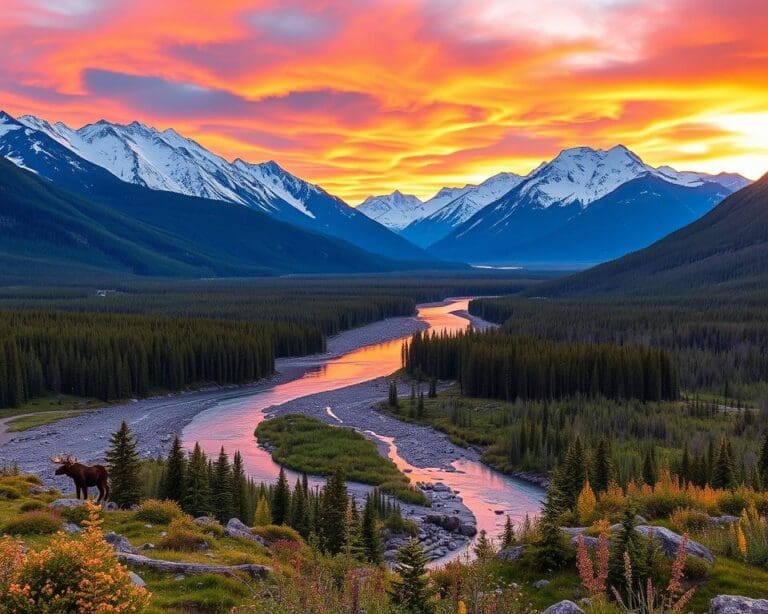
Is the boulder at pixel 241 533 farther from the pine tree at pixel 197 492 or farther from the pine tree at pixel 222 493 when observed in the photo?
the pine tree at pixel 222 493

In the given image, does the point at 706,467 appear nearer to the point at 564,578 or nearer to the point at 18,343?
the point at 564,578

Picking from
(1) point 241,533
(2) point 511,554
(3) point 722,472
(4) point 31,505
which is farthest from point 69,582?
(3) point 722,472

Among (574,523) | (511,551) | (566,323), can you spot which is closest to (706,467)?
(574,523)

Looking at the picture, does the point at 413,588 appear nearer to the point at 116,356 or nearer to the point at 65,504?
the point at 65,504

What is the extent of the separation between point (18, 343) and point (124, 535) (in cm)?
11233

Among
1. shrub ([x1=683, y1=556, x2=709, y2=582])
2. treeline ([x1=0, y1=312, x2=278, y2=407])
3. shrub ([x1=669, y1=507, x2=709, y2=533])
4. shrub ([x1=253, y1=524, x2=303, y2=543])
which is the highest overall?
shrub ([x1=683, y1=556, x2=709, y2=582])

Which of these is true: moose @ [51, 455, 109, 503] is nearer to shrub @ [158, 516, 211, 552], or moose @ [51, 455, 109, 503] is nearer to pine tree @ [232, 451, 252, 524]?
shrub @ [158, 516, 211, 552]

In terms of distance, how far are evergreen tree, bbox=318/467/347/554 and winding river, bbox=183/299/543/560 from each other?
688 inches

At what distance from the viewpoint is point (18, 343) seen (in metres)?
128

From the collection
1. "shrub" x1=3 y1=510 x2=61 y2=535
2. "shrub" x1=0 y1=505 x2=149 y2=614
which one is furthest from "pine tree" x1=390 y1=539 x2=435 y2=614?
"shrub" x1=3 y1=510 x2=61 y2=535

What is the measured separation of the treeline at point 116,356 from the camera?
119 m

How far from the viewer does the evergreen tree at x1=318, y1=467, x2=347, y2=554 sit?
3994cm

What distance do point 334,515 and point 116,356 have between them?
307 feet

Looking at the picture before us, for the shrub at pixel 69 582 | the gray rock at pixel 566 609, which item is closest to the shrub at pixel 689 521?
the gray rock at pixel 566 609
